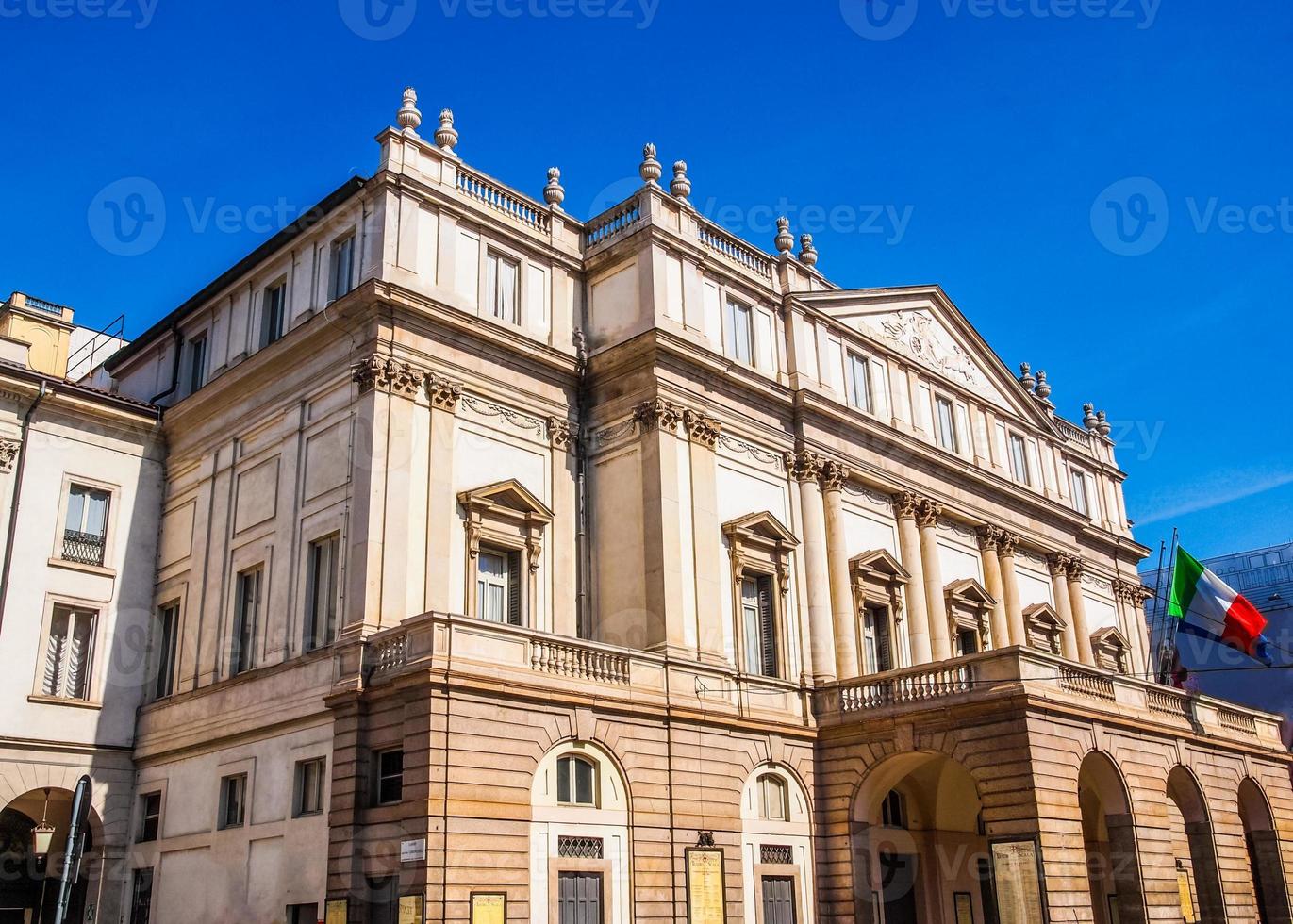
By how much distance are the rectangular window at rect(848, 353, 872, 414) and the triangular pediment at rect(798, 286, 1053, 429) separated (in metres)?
0.79

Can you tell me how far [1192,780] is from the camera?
31719 millimetres

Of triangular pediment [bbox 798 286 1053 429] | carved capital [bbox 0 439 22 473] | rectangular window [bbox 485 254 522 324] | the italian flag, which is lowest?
the italian flag

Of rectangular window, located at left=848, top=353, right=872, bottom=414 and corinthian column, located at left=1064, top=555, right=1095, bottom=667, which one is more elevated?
rectangular window, located at left=848, top=353, right=872, bottom=414

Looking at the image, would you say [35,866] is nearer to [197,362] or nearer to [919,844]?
[197,362]

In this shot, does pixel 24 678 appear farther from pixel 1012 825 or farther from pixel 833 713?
pixel 1012 825

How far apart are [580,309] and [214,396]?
9.66 m

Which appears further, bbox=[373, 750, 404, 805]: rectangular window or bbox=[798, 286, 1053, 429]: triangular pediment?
bbox=[798, 286, 1053, 429]: triangular pediment

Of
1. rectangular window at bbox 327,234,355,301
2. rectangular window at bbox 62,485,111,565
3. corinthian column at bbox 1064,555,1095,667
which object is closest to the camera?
rectangular window at bbox 327,234,355,301

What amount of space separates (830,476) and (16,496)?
66.9ft

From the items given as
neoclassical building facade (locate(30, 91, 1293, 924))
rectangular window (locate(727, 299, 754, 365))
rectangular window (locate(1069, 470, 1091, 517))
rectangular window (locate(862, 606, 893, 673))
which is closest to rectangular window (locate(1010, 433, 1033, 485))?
rectangular window (locate(1069, 470, 1091, 517))

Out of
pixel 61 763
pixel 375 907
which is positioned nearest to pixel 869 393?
pixel 375 907

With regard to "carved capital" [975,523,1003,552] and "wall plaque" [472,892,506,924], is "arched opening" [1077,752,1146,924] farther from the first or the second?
"wall plaque" [472,892,506,924]

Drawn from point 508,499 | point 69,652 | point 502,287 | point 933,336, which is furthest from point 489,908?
point 933,336

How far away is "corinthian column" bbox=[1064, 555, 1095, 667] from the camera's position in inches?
1665
